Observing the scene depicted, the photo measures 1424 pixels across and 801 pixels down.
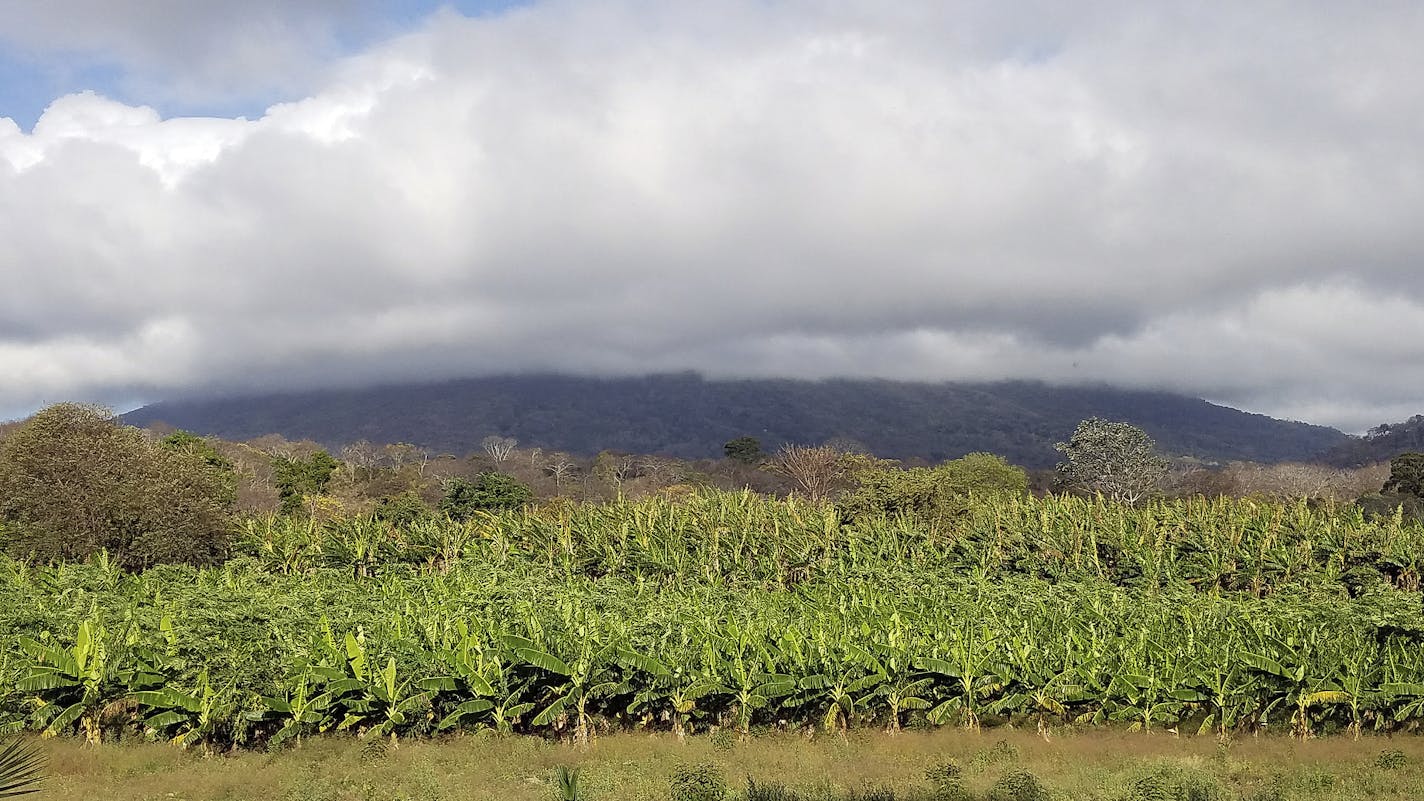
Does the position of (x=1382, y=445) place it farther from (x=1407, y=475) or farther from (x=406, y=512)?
(x=406, y=512)

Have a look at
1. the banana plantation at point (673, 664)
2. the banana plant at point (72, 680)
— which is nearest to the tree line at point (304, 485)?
the banana plantation at point (673, 664)

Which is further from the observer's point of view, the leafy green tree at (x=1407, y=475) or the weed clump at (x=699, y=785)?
the leafy green tree at (x=1407, y=475)

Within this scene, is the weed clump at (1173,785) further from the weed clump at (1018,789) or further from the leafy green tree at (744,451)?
the leafy green tree at (744,451)

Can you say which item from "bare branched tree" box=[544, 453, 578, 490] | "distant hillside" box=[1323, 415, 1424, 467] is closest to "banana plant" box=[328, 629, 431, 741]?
"bare branched tree" box=[544, 453, 578, 490]

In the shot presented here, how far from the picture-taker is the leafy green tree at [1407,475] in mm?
48781

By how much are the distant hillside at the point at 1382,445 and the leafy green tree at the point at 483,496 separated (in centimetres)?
13864

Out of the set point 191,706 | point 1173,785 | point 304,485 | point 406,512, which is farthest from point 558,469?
point 1173,785

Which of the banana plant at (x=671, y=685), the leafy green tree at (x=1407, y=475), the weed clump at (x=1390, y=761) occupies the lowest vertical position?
the weed clump at (x=1390, y=761)

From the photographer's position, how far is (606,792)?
11.8 meters

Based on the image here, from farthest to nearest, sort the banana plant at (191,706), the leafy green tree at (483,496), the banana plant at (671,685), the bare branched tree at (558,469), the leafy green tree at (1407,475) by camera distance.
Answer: the bare branched tree at (558,469) → the leafy green tree at (1407,475) → the leafy green tree at (483,496) → the banana plant at (671,685) → the banana plant at (191,706)

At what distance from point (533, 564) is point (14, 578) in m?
12.7

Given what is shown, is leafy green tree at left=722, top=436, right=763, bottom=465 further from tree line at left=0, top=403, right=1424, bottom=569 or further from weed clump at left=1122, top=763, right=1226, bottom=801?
weed clump at left=1122, top=763, right=1226, bottom=801

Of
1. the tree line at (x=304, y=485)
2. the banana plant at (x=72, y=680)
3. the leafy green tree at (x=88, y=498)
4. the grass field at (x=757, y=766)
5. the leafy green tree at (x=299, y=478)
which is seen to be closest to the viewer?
the grass field at (x=757, y=766)

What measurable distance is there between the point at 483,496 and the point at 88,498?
18.1m
